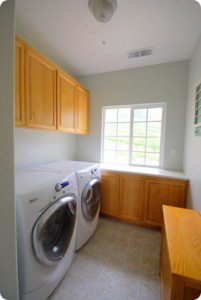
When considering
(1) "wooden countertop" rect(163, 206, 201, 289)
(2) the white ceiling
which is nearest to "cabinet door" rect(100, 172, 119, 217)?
(1) "wooden countertop" rect(163, 206, 201, 289)

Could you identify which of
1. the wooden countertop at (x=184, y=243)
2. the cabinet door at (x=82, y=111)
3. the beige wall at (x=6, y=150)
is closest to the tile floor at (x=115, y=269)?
the wooden countertop at (x=184, y=243)

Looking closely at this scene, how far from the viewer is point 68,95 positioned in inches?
85.8

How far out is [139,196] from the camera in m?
2.24

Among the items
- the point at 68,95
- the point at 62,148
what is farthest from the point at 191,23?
the point at 62,148

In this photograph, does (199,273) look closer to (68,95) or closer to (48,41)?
(68,95)

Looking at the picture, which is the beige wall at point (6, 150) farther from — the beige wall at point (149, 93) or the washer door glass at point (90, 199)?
the beige wall at point (149, 93)

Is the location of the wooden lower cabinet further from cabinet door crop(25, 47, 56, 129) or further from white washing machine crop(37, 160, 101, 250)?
cabinet door crop(25, 47, 56, 129)

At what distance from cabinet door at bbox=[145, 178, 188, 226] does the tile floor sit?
27 centimetres

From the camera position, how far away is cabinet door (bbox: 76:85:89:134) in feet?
8.20

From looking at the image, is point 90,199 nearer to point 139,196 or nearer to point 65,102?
point 139,196

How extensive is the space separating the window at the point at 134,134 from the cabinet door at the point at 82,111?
1.22ft

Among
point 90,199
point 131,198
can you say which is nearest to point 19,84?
point 90,199

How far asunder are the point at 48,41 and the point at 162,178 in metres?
2.45

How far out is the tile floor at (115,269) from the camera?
1.30 metres
